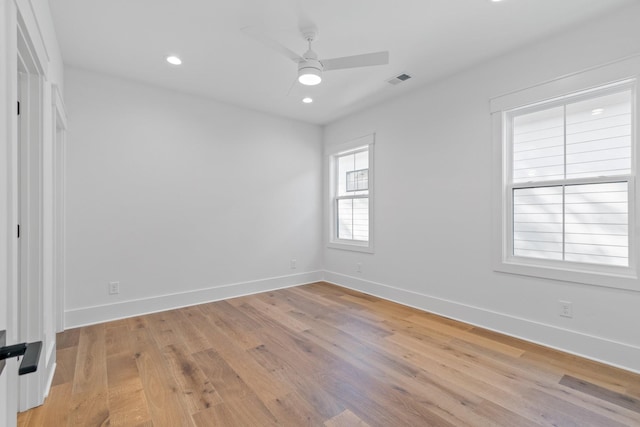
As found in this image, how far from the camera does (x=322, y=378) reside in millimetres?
2146

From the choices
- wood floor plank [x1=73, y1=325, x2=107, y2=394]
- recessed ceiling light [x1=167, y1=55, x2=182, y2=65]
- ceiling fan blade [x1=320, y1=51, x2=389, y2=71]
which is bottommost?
wood floor plank [x1=73, y1=325, x2=107, y2=394]

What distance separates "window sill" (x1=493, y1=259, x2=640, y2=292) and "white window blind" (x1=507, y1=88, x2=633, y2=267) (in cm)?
7

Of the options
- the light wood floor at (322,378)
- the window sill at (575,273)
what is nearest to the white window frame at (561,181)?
the window sill at (575,273)

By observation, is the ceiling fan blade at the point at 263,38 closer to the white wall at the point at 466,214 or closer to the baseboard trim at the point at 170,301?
the white wall at the point at 466,214

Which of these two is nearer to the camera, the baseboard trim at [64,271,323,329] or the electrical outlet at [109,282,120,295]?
the baseboard trim at [64,271,323,329]

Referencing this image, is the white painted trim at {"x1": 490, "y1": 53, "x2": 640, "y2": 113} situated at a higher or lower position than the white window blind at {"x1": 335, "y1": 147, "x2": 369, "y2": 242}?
higher

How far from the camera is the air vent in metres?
3.32

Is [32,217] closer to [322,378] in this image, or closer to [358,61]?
[322,378]

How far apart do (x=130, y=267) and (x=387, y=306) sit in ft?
10.2

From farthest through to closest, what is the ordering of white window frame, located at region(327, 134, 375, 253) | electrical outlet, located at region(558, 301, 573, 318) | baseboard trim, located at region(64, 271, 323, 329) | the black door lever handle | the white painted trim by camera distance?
1. white window frame, located at region(327, 134, 375, 253)
2. baseboard trim, located at region(64, 271, 323, 329)
3. electrical outlet, located at region(558, 301, 573, 318)
4. the white painted trim
5. the black door lever handle

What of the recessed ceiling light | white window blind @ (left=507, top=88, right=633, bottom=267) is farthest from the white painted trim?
the recessed ceiling light

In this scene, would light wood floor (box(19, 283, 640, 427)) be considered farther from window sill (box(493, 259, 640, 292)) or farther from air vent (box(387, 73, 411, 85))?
air vent (box(387, 73, 411, 85))

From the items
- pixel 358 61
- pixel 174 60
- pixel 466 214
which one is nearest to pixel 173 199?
pixel 174 60

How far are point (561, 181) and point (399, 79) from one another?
75.1 inches
